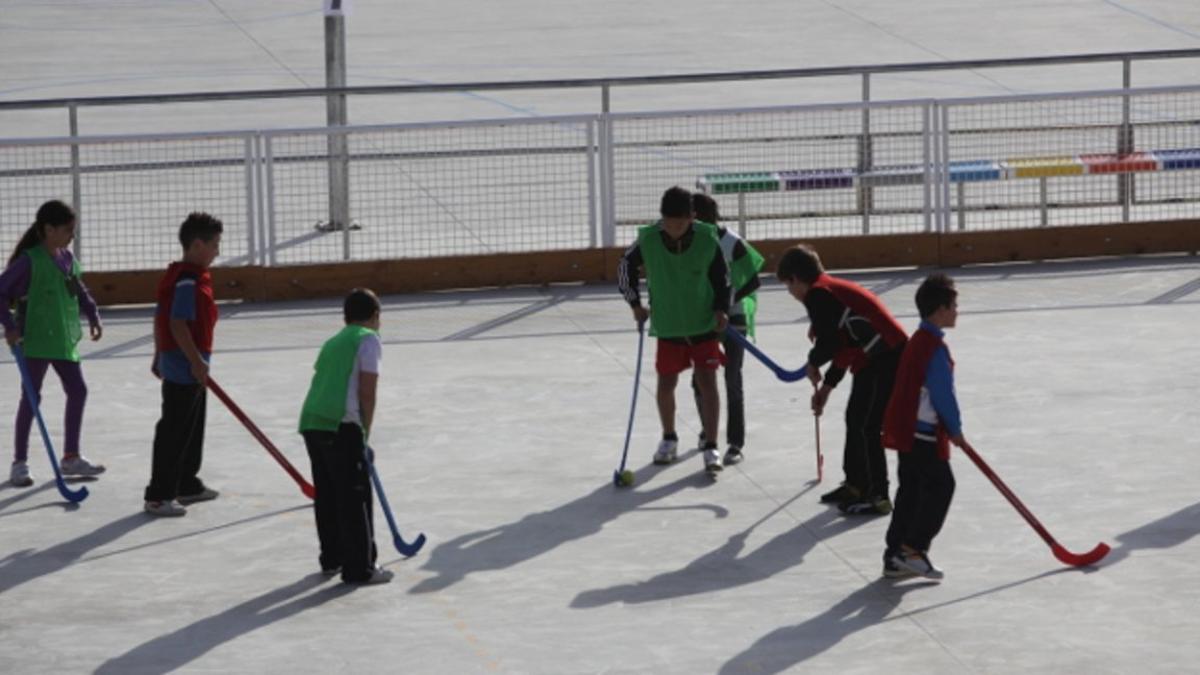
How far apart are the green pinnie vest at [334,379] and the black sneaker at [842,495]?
8.22 ft

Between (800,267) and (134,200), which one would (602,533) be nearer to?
(800,267)

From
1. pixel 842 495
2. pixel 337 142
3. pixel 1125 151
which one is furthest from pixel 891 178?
pixel 842 495

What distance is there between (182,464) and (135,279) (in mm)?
5862

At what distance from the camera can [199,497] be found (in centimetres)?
1095

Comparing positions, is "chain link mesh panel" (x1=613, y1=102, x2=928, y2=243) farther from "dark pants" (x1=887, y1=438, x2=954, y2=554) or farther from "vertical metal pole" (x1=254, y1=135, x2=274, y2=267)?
"dark pants" (x1=887, y1=438, x2=954, y2=554)

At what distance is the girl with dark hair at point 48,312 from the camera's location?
1098 centimetres

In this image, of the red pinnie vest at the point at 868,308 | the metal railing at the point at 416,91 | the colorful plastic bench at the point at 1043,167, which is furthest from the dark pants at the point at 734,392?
the colorful plastic bench at the point at 1043,167

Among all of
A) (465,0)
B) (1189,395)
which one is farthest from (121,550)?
(465,0)

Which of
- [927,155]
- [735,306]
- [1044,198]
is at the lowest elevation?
[735,306]

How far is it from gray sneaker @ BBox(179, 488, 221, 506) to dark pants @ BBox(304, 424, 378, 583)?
5.44ft

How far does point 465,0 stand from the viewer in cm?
3247

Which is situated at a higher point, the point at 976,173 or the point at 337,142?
the point at 337,142

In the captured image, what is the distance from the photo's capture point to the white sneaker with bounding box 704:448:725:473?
11.2 m

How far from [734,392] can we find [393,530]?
2.54 meters
